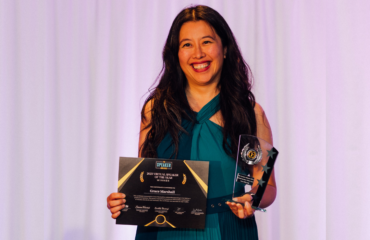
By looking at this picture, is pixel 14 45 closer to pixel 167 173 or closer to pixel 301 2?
pixel 167 173

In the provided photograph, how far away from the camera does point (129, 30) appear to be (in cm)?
311

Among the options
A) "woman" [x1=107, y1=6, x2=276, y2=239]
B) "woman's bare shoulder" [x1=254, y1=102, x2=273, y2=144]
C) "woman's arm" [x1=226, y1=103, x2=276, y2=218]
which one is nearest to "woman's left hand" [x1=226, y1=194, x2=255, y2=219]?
"woman's arm" [x1=226, y1=103, x2=276, y2=218]

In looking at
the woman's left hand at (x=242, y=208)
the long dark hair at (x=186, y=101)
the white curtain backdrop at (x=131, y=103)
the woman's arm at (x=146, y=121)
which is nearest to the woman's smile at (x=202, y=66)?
the long dark hair at (x=186, y=101)

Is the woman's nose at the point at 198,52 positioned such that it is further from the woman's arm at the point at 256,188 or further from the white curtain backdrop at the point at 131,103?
the white curtain backdrop at the point at 131,103

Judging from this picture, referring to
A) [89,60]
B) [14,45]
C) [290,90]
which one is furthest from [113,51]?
[290,90]

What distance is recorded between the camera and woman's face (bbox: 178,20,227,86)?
170cm

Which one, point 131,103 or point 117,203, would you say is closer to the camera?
point 117,203

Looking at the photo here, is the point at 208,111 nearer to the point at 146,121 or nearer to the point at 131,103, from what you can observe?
the point at 146,121

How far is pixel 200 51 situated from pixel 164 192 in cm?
69

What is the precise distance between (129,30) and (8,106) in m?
1.24

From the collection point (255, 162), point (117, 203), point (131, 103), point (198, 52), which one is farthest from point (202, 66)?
point (131, 103)

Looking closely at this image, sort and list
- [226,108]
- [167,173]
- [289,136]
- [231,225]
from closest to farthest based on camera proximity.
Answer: [167,173], [231,225], [226,108], [289,136]

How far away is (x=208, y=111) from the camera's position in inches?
68.1

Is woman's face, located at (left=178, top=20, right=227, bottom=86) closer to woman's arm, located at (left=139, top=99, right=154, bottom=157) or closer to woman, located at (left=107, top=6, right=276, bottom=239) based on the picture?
woman, located at (left=107, top=6, right=276, bottom=239)
